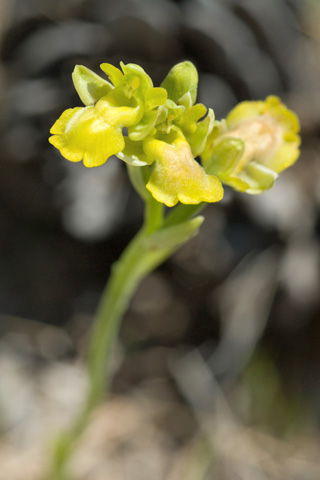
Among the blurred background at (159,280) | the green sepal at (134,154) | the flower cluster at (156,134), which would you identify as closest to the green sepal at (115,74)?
the flower cluster at (156,134)

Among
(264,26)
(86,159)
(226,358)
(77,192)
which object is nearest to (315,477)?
(226,358)

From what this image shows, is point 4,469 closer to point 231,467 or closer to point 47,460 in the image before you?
point 47,460

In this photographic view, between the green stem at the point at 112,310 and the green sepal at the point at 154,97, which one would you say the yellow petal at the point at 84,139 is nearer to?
the green sepal at the point at 154,97

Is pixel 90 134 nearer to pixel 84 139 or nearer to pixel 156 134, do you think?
pixel 84 139

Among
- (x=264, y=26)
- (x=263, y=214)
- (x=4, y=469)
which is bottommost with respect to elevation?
(x=4, y=469)

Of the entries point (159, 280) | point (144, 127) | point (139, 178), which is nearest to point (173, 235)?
point (139, 178)

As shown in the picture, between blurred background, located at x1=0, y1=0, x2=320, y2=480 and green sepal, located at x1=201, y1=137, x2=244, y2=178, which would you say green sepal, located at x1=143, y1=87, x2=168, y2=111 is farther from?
blurred background, located at x1=0, y1=0, x2=320, y2=480

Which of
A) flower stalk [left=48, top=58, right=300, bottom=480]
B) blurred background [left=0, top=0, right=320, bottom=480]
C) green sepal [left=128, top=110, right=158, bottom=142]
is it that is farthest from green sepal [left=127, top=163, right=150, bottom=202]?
blurred background [left=0, top=0, right=320, bottom=480]
